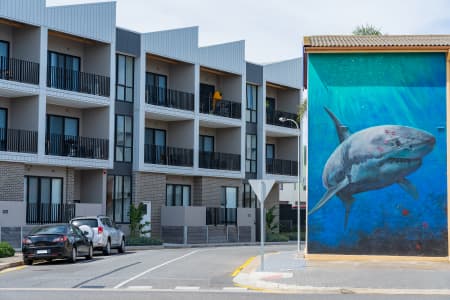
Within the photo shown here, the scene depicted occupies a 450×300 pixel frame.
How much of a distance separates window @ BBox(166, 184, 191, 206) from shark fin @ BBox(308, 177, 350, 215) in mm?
21957

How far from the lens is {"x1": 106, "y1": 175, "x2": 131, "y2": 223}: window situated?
42.9 m

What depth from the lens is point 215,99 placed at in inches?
1961

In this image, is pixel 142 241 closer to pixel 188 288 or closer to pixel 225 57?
pixel 225 57

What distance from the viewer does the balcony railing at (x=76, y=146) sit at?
38.9m

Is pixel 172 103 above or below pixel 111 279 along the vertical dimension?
above

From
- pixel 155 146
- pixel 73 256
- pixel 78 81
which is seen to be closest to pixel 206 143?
pixel 155 146

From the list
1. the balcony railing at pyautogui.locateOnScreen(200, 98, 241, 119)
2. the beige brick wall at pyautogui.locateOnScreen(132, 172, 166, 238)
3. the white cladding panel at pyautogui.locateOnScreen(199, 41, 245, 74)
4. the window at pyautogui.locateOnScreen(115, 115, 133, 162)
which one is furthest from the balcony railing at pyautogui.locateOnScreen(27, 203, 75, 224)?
the white cladding panel at pyautogui.locateOnScreen(199, 41, 245, 74)

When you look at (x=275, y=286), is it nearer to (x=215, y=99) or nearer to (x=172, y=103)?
(x=172, y=103)

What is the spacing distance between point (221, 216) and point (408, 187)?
24.5 meters

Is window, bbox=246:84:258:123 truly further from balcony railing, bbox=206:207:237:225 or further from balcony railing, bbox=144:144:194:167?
balcony railing, bbox=144:144:194:167

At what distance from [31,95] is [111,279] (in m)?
18.8

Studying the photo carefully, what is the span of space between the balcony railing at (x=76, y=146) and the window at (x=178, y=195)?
7.48 metres

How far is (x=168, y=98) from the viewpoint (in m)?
46.1

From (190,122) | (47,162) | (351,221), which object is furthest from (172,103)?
(351,221)
